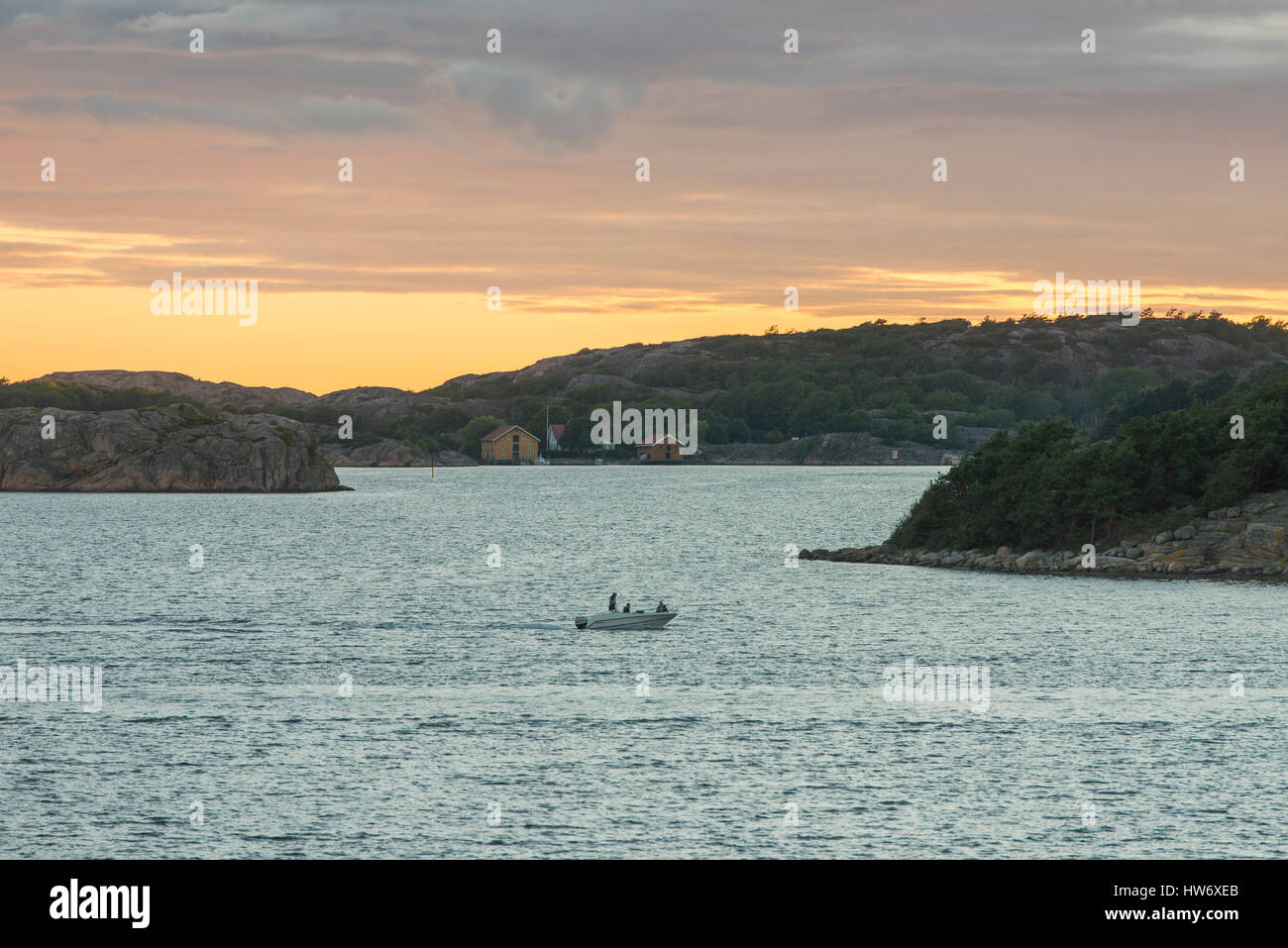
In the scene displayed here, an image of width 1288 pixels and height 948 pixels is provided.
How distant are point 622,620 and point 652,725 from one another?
25.3 m

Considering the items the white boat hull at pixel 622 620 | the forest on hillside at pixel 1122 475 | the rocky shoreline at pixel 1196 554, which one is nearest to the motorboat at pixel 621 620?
the white boat hull at pixel 622 620

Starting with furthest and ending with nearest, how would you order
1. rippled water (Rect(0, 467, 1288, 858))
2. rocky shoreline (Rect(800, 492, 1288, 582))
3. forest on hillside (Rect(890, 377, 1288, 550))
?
forest on hillside (Rect(890, 377, 1288, 550)), rocky shoreline (Rect(800, 492, 1288, 582)), rippled water (Rect(0, 467, 1288, 858))

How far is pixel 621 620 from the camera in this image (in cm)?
7525

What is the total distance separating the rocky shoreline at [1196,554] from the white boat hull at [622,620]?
4009 cm

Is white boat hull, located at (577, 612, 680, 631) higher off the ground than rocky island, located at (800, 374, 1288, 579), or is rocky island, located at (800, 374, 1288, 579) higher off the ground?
rocky island, located at (800, 374, 1288, 579)

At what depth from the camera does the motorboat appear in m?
75.2

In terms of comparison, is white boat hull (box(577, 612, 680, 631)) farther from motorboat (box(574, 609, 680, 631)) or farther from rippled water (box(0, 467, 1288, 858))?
rippled water (box(0, 467, 1288, 858))

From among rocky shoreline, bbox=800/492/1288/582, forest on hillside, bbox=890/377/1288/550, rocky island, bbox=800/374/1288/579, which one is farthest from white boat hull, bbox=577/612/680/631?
forest on hillside, bbox=890/377/1288/550

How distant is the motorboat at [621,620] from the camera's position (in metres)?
75.2

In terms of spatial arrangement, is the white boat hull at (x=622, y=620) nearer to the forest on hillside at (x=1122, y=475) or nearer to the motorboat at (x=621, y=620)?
the motorboat at (x=621, y=620)

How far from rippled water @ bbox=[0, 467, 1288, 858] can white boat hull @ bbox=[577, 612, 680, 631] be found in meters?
1.52

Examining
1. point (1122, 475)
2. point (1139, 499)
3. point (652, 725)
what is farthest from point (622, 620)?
point (1139, 499)

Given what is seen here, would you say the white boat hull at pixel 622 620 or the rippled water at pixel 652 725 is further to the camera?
the white boat hull at pixel 622 620
